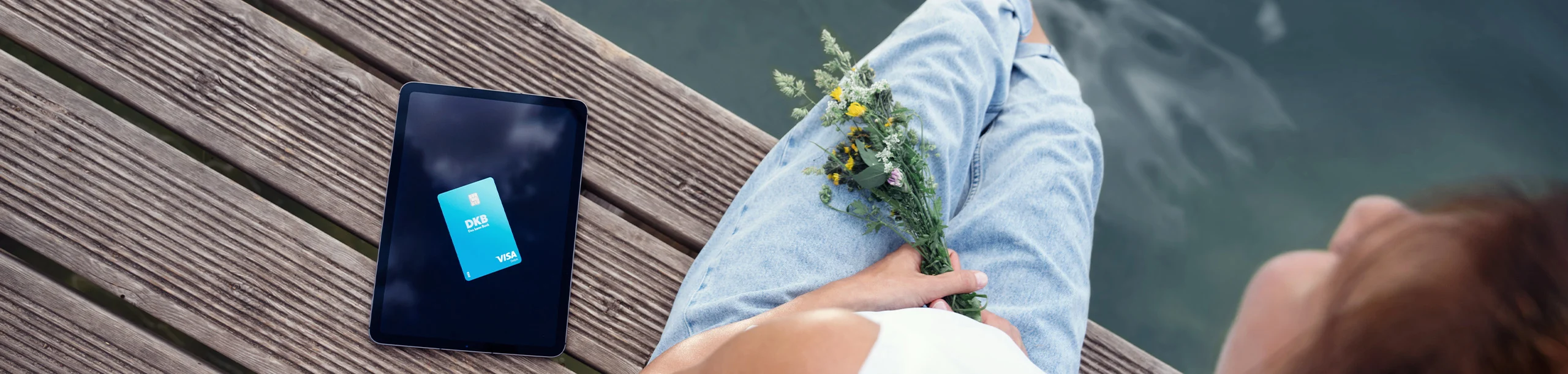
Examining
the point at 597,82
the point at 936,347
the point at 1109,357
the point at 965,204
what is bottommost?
the point at 1109,357

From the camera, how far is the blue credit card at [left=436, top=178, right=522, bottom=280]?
126cm

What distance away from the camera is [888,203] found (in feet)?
3.68

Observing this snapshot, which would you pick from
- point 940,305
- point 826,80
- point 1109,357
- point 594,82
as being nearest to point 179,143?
point 594,82

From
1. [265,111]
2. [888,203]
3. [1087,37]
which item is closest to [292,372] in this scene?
[265,111]

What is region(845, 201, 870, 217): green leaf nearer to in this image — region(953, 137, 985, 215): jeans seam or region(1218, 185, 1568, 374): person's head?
region(953, 137, 985, 215): jeans seam

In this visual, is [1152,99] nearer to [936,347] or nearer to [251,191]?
[936,347]

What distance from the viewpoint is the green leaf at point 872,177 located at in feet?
3.44

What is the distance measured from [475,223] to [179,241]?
51cm

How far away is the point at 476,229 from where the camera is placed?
126 cm

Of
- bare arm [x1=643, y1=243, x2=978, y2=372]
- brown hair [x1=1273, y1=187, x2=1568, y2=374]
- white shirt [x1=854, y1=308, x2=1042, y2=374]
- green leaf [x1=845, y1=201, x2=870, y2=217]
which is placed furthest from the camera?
green leaf [x1=845, y1=201, x2=870, y2=217]

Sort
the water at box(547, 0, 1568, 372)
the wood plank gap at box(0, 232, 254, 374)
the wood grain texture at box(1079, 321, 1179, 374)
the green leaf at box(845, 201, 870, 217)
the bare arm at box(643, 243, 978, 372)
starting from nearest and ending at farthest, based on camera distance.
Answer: the bare arm at box(643, 243, 978, 372), the green leaf at box(845, 201, 870, 217), the wood grain texture at box(1079, 321, 1179, 374), the wood plank gap at box(0, 232, 254, 374), the water at box(547, 0, 1568, 372)

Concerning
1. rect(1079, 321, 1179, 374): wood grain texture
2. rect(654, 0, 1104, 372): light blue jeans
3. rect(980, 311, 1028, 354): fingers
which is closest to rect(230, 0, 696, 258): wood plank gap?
rect(654, 0, 1104, 372): light blue jeans

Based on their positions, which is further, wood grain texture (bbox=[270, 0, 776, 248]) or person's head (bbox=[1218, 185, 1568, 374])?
wood grain texture (bbox=[270, 0, 776, 248])

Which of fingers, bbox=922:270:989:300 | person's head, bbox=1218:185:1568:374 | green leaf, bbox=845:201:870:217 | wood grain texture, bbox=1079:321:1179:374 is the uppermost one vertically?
person's head, bbox=1218:185:1568:374
